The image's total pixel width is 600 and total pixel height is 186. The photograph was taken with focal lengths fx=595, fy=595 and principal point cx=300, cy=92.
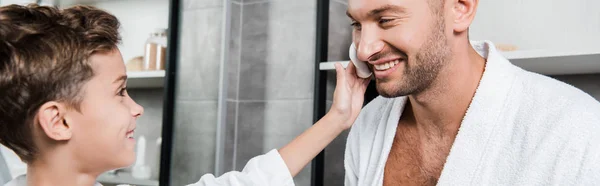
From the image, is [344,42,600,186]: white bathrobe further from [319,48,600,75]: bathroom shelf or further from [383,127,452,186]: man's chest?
[319,48,600,75]: bathroom shelf

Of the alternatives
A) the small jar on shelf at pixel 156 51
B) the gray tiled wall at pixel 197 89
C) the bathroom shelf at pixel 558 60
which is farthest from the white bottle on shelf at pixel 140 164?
the bathroom shelf at pixel 558 60

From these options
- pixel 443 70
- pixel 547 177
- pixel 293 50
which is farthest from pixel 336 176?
pixel 547 177

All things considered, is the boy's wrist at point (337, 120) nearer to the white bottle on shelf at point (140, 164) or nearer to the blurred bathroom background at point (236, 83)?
the blurred bathroom background at point (236, 83)

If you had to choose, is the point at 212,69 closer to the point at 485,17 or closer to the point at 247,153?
the point at 247,153

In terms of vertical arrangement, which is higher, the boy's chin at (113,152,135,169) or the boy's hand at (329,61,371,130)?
the boy's hand at (329,61,371,130)

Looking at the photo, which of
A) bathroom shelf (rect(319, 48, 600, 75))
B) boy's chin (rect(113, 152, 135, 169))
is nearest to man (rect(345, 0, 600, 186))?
bathroom shelf (rect(319, 48, 600, 75))

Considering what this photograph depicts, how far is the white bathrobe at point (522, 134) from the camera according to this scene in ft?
3.46

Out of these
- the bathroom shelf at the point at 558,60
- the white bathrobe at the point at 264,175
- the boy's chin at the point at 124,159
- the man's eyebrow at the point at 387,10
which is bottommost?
the white bathrobe at the point at 264,175

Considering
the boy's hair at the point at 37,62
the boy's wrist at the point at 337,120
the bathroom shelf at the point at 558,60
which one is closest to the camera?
the boy's hair at the point at 37,62

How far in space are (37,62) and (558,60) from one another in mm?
1205

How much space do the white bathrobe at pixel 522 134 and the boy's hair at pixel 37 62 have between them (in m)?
0.69

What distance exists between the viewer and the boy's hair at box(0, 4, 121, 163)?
2.89ft

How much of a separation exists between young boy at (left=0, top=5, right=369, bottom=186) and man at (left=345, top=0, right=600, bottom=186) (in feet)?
1.64

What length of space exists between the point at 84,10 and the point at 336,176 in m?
1.20
